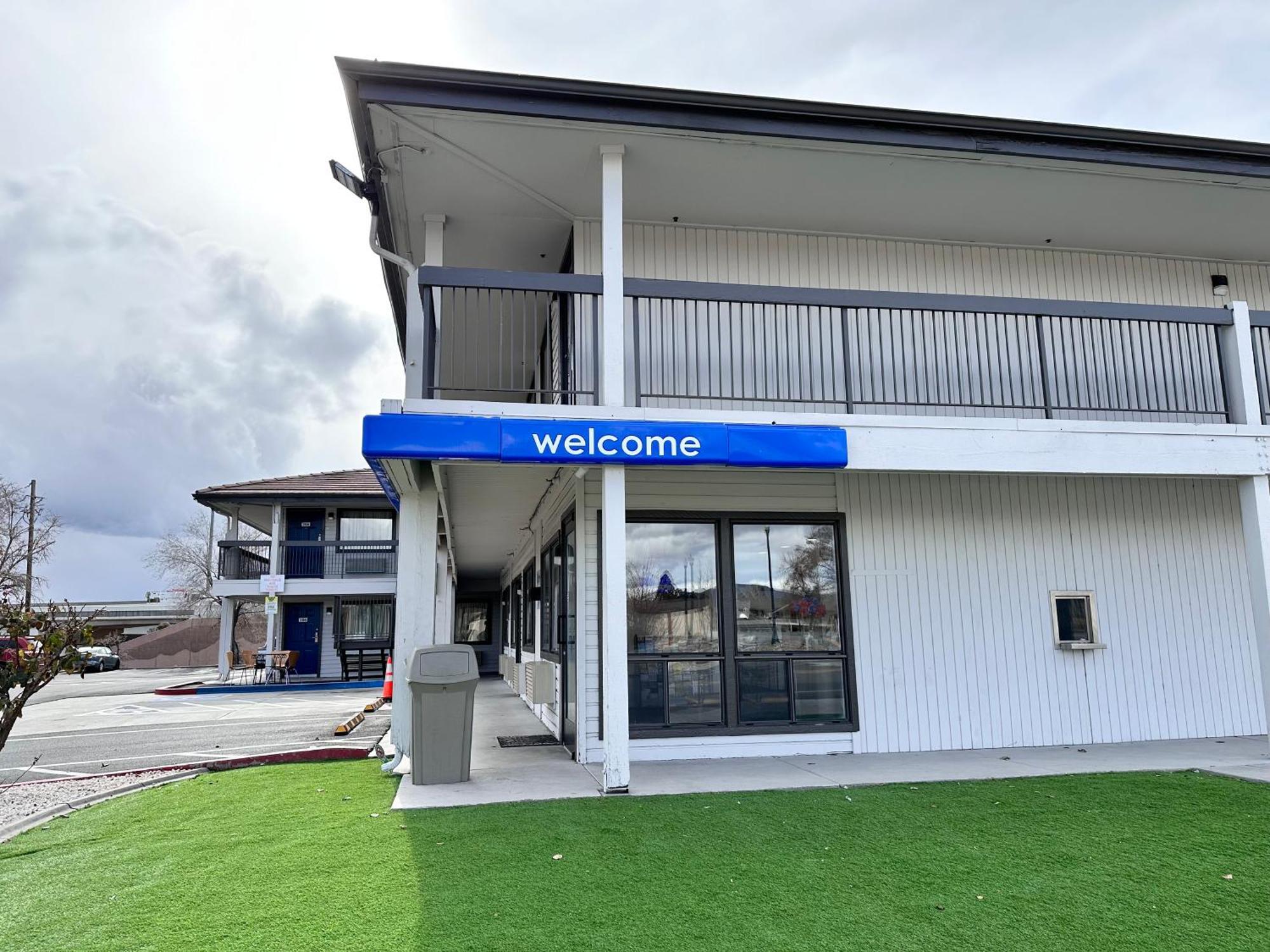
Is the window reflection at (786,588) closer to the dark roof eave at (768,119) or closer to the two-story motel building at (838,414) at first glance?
the two-story motel building at (838,414)

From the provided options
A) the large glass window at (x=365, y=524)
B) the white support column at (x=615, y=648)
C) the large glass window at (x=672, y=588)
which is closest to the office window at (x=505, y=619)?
the large glass window at (x=365, y=524)

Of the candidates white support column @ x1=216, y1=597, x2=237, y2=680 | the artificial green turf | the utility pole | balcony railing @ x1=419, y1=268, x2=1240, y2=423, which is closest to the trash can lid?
the artificial green turf

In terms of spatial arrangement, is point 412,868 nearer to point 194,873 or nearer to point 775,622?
point 194,873

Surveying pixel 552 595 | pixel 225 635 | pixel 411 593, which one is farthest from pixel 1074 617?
pixel 225 635

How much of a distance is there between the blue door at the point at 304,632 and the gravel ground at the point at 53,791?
62.3 ft

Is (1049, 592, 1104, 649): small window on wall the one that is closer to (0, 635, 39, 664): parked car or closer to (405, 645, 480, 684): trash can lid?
(405, 645, 480, 684): trash can lid

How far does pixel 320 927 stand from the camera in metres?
4.04

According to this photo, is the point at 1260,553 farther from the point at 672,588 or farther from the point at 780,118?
the point at 780,118

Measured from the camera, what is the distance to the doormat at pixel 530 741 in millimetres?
9766

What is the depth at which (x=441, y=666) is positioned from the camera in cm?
755

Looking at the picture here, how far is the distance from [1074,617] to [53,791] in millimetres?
10569

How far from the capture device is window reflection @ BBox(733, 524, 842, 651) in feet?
29.1

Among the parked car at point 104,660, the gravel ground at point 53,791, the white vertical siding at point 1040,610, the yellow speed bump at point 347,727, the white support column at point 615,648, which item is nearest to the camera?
the white support column at point 615,648

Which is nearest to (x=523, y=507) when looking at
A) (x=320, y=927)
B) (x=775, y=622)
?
(x=775, y=622)
